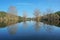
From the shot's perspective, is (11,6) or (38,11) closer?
(11,6)

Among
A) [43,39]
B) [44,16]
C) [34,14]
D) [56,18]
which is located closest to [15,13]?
[34,14]

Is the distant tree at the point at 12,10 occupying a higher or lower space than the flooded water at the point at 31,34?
higher

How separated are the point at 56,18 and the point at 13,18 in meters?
18.4

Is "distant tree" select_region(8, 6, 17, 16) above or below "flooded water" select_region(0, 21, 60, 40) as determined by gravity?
above

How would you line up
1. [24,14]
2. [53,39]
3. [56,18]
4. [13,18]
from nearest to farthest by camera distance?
[53,39]
[56,18]
[13,18]
[24,14]

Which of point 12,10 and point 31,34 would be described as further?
point 12,10

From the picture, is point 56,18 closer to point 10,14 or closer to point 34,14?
point 34,14

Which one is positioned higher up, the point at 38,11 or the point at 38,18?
the point at 38,11

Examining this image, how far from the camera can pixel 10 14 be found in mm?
47000

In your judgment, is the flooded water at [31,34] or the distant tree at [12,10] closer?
the flooded water at [31,34]

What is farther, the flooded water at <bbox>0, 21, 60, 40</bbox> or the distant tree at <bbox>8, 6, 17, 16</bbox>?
the distant tree at <bbox>8, 6, 17, 16</bbox>

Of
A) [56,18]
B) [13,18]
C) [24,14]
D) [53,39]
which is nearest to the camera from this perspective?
[53,39]

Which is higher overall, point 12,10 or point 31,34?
point 12,10

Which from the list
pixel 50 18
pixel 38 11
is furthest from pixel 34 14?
pixel 50 18
